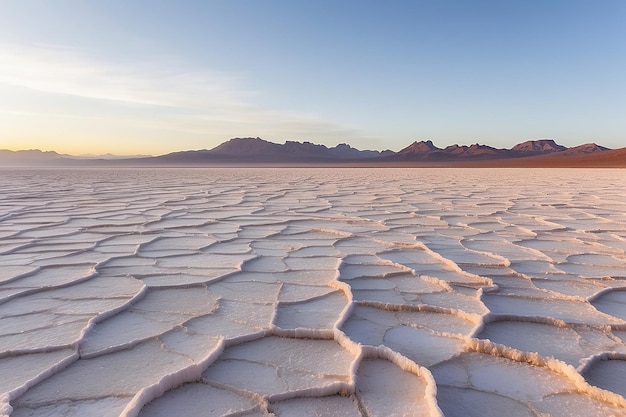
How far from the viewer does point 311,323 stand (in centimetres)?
150

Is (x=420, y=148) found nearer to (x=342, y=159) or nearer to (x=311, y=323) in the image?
(x=342, y=159)

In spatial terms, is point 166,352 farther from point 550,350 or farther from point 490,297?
point 490,297

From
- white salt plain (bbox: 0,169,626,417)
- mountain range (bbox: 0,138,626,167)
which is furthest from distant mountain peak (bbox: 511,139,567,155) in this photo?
white salt plain (bbox: 0,169,626,417)

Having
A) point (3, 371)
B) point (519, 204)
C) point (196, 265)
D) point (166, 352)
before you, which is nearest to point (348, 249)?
point (196, 265)

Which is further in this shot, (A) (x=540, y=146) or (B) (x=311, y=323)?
(A) (x=540, y=146)

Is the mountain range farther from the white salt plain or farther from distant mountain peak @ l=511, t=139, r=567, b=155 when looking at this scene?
the white salt plain

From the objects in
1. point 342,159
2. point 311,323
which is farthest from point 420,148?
point 311,323

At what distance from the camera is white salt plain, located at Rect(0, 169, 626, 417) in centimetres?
106

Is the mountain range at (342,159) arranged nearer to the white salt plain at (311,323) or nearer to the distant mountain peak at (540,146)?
the distant mountain peak at (540,146)

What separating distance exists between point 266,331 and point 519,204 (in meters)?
4.09

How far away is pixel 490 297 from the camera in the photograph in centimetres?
176

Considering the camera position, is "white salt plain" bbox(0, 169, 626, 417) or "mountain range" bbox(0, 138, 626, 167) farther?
"mountain range" bbox(0, 138, 626, 167)

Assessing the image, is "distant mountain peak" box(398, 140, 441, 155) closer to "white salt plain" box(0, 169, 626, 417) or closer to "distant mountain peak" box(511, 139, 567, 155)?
"distant mountain peak" box(511, 139, 567, 155)

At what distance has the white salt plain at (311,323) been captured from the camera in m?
1.06
